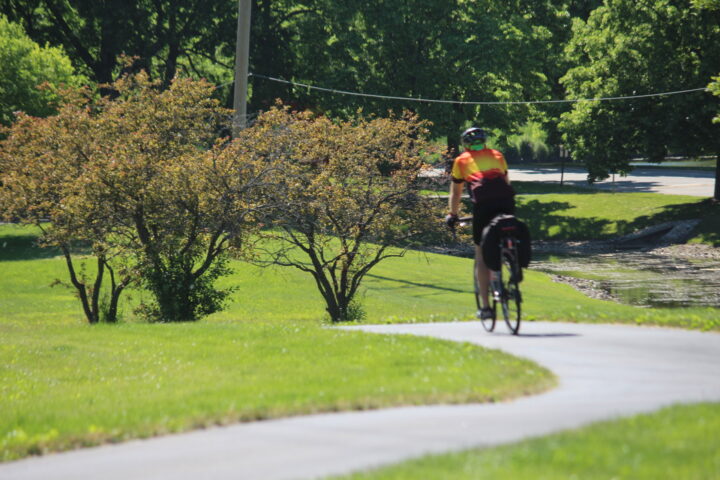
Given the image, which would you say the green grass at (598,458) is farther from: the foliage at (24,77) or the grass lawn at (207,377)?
the foliage at (24,77)

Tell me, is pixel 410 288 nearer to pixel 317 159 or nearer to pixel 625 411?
pixel 317 159

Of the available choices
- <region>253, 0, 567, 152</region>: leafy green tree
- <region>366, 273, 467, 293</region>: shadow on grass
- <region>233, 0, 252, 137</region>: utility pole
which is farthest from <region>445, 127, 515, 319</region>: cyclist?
<region>253, 0, 567, 152</region>: leafy green tree

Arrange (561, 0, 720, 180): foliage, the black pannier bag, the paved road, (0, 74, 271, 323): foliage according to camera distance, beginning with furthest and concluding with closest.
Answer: the paved road → (561, 0, 720, 180): foliage → (0, 74, 271, 323): foliage → the black pannier bag

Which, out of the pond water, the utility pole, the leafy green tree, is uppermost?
the leafy green tree

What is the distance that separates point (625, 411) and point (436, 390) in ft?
5.73

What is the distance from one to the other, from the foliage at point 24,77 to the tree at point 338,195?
18.1 meters

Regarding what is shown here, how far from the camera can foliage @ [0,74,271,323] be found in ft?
66.3

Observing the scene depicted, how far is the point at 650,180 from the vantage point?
68562mm

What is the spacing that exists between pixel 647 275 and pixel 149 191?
2377 centimetres

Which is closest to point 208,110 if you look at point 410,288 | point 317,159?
Result: point 317,159

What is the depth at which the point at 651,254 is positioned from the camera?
43875mm

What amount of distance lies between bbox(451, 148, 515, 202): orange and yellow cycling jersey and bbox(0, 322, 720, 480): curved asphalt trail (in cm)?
230

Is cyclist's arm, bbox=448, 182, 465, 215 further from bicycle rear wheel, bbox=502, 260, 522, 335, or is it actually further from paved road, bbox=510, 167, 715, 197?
paved road, bbox=510, 167, 715, 197

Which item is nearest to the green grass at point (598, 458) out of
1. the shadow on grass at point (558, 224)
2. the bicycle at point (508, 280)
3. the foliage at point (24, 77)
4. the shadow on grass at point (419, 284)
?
the bicycle at point (508, 280)
